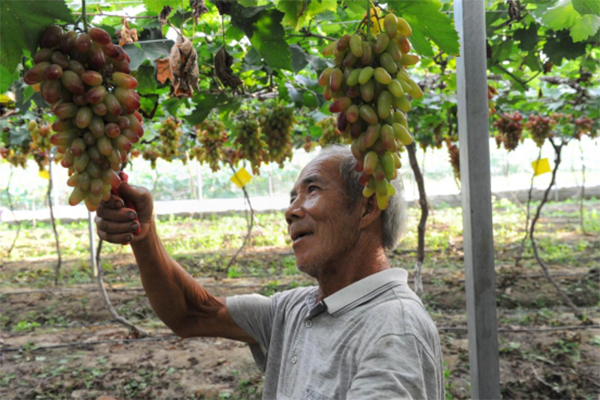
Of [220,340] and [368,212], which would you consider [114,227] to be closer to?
[368,212]

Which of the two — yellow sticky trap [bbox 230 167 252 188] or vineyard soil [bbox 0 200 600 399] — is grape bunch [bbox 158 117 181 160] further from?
vineyard soil [bbox 0 200 600 399]

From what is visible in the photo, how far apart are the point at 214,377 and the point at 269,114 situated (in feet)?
7.66

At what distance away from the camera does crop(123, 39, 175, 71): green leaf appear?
212 cm

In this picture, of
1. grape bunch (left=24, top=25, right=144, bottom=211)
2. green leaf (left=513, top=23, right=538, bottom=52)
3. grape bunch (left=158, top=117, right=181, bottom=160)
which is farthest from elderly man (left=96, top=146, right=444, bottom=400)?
grape bunch (left=158, top=117, right=181, bottom=160)

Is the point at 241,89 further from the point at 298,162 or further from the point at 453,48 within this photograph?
the point at 298,162

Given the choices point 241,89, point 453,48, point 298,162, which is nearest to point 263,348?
point 453,48

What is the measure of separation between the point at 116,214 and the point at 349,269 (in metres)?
0.79

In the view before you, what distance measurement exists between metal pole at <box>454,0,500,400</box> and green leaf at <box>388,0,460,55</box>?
0.71 feet

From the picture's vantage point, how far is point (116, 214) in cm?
111

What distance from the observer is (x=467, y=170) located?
59.7 inches

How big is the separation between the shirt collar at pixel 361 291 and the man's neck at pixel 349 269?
0.09m

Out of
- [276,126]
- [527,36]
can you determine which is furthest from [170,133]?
[527,36]

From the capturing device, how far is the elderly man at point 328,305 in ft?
3.91

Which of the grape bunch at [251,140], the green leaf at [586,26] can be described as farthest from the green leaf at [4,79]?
the grape bunch at [251,140]
